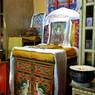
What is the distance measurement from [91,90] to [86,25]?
26.8 inches

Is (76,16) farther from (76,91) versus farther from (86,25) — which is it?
(76,91)

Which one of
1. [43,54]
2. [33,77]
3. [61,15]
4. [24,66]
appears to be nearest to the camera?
[43,54]

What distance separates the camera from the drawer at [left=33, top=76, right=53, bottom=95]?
255 centimetres

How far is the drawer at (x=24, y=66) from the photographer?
9.18 ft

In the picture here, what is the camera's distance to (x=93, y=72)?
2072mm

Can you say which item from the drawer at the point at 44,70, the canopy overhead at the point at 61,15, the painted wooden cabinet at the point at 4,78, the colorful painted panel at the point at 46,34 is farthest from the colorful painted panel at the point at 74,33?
the painted wooden cabinet at the point at 4,78

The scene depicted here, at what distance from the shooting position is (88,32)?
Answer: 225cm

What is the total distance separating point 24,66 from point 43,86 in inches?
16.8

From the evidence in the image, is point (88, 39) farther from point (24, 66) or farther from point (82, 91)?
point (24, 66)

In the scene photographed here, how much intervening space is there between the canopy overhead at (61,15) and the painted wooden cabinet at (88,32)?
695mm

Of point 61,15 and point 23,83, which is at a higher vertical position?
point 61,15

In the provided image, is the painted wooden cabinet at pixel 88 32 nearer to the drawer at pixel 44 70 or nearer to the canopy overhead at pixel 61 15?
the drawer at pixel 44 70

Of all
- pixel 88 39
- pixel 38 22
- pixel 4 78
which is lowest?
pixel 4 78

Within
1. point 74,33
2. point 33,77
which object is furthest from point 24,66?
point 74,33
